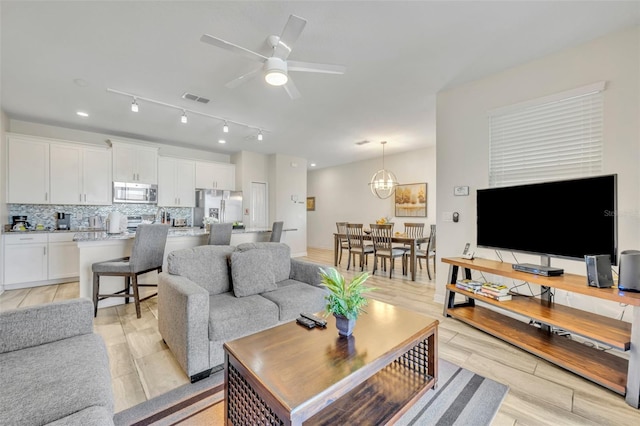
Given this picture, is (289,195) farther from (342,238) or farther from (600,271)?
(600,271)

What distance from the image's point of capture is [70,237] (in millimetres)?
4402

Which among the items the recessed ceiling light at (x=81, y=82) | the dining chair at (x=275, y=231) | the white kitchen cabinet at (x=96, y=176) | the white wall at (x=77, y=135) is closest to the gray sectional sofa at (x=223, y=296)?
the dining chair at (x=275, y=231)

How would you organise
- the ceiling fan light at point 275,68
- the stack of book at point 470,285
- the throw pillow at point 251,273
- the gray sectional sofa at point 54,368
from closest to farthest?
the gray sectional sofa at point 54,368, the ceiling fan light at point 275,68, the throw pillow at point 251,273, the stack of book at point 470,285

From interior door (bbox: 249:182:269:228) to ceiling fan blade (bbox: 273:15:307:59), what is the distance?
184 inches

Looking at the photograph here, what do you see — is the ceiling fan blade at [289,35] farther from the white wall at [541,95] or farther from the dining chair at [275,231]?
the dining chair at [275,231]

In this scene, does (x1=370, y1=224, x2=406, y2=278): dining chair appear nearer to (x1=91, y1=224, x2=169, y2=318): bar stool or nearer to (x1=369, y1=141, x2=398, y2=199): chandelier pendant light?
(x1=369, y1=141, x2=398, y2=199): chandelier pendant light

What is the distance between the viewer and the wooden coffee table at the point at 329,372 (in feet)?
3.55

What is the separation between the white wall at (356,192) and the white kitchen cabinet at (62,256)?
618 centimetres

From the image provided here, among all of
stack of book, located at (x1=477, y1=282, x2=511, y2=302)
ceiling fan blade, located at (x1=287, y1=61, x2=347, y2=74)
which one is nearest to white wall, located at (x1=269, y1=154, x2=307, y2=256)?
ceiling fan blade, located at (x1=287, y1=61, x2=347, y2=74)

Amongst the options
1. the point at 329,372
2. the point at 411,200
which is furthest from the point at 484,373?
the point at 411,200

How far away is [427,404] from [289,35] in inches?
107

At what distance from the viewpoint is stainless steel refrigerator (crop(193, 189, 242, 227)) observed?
239 inches

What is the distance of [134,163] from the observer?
A: 517 centimetres

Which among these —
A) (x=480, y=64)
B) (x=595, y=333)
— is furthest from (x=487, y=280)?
(x=480, y=64)
